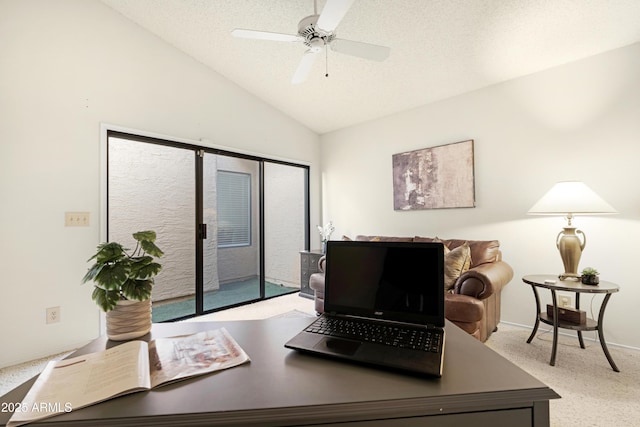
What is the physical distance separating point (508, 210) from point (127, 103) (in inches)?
155

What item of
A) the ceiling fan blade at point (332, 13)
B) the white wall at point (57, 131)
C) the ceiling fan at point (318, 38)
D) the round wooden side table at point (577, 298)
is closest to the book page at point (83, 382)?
the ceiling fan blade at point (332, 13)

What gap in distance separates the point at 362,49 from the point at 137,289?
1956 mm

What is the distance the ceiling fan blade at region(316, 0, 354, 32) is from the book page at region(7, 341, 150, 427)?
1.80m

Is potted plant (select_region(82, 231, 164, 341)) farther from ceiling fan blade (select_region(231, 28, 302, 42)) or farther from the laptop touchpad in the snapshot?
ceiling fan blade (select_region(231, 28, 302, 42))

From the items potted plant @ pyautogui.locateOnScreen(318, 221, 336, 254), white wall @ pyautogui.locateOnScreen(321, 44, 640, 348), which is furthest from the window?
white wall @ pyautogui.locateOnScreen(321, 44, 640, 348)

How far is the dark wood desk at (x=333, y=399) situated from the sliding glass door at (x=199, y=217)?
2759 millimetres

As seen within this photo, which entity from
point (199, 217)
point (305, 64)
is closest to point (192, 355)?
point (305, 64)

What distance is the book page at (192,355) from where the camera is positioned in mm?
732

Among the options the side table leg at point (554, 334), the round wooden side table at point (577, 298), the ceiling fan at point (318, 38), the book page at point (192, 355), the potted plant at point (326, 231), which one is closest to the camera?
the book page at point (192, 355)

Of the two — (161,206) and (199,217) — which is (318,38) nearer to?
(199,217)

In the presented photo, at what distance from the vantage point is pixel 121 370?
0.73m

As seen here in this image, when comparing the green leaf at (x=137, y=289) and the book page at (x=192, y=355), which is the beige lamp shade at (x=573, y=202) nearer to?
the book page at (x=192, y=355)

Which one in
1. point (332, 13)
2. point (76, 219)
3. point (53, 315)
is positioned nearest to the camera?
point (332, 13)

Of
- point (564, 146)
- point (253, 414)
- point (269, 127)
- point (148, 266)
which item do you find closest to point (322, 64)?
point (269, 127)
